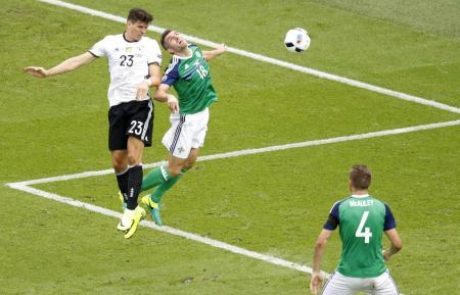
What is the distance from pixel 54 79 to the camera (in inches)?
1067

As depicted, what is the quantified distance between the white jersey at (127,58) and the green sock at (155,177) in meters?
1.34

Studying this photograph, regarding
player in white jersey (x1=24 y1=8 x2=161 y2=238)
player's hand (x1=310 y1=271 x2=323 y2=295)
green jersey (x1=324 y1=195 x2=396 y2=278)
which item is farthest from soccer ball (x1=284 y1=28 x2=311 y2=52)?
player's hand (x1=310 y1=271 x2=323 y2=295)

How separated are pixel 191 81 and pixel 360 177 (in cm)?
554

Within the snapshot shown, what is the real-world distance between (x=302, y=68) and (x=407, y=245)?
787 centimetres

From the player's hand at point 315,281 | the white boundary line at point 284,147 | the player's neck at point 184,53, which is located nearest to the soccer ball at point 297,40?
the white boundary line at point 284,147

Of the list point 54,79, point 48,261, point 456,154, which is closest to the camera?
point 48,261

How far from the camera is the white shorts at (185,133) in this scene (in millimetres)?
21406

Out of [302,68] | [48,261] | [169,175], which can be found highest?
[302,68]

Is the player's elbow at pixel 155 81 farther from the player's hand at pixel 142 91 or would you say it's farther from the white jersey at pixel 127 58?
the white jersey at pixel 127 58

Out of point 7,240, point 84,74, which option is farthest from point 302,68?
point 7,240

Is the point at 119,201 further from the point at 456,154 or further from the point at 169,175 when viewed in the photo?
the point at 456,154

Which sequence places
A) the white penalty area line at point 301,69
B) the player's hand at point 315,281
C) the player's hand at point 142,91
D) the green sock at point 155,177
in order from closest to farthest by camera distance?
the player's hand at point 315,281, the player's hand at point 142,91, the green sock at point 155,177, the white penalty area line at point 301,69

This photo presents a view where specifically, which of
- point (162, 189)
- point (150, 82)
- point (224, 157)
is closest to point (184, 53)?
point (150, 82)

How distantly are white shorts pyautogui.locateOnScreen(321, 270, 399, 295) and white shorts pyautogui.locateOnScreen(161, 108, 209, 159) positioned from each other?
5400mm
